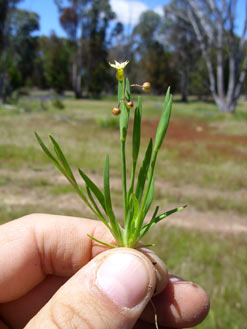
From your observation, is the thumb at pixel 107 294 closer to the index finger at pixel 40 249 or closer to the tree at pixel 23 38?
the index finger at pixel 40 249

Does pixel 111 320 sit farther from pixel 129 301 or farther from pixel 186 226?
pixel 186 226

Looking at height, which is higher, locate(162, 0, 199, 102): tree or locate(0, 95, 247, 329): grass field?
locate(162, 0, 199, 102): tree

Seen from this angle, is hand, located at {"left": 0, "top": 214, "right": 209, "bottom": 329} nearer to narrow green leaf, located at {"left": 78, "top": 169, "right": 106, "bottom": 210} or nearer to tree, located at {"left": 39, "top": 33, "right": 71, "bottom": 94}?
narrow green leaf, located at {"left": 78, "top": 169, "right": 106, "bottom": 210}

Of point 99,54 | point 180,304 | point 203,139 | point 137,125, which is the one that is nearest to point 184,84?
point 99,54

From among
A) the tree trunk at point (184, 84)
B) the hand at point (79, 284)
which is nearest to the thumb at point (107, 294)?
the hand at point (79, 284)

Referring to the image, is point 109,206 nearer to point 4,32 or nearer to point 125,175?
point 125,175

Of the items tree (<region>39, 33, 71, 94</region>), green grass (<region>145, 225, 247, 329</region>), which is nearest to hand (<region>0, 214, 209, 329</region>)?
green grass (<region>145, 225, 247, 329</region>)
